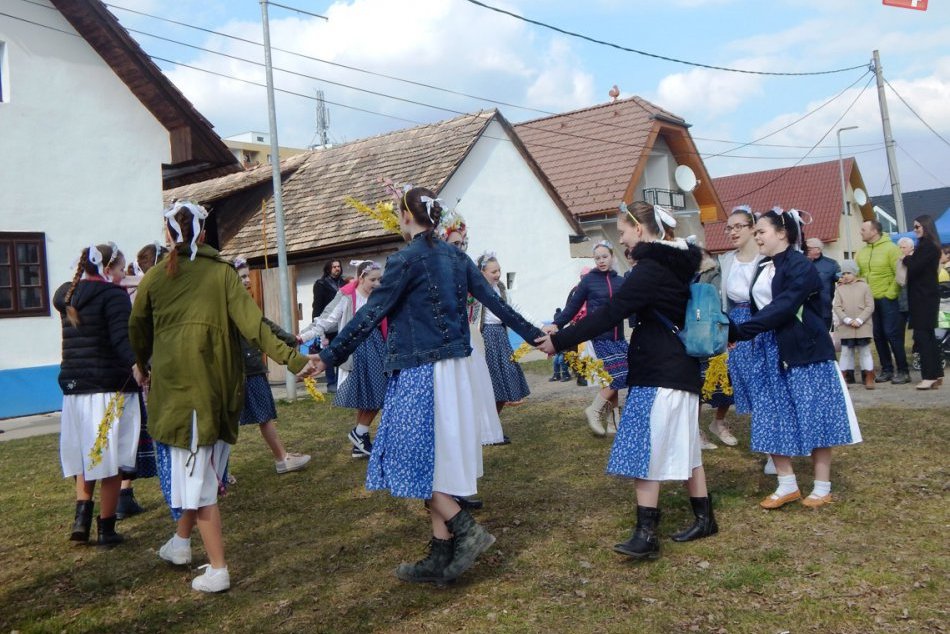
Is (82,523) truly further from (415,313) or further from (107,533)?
(415,313)

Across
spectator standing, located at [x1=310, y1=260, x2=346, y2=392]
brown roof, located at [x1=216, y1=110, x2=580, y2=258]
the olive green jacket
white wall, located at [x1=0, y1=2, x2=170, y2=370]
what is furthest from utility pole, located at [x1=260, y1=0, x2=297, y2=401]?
the olive green jacket

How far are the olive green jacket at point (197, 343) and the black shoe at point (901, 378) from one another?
9107mm

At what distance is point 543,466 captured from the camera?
7.26 meters

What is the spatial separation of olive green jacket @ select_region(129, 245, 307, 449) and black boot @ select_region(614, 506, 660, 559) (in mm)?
1963

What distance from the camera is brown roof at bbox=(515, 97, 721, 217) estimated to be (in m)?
24.4

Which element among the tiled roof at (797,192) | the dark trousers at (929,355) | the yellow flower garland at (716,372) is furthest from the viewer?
the tiled roof at (797,192)

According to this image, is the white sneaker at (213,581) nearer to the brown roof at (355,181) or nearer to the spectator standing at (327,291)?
the spectator standing at (327,291)

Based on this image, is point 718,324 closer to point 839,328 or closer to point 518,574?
point 518,574

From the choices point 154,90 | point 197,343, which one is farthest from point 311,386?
point 154,90

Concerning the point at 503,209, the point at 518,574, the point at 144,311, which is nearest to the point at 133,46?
the point at 503,209

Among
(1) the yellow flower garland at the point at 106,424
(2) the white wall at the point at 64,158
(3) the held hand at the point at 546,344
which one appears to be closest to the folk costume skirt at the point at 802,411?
(3) the held hand at the point at 546,344

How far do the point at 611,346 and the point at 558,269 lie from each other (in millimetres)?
14465

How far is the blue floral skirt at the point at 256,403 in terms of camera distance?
23.7ft

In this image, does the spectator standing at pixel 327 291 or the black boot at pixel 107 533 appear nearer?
the black boot at pixel 107 533
